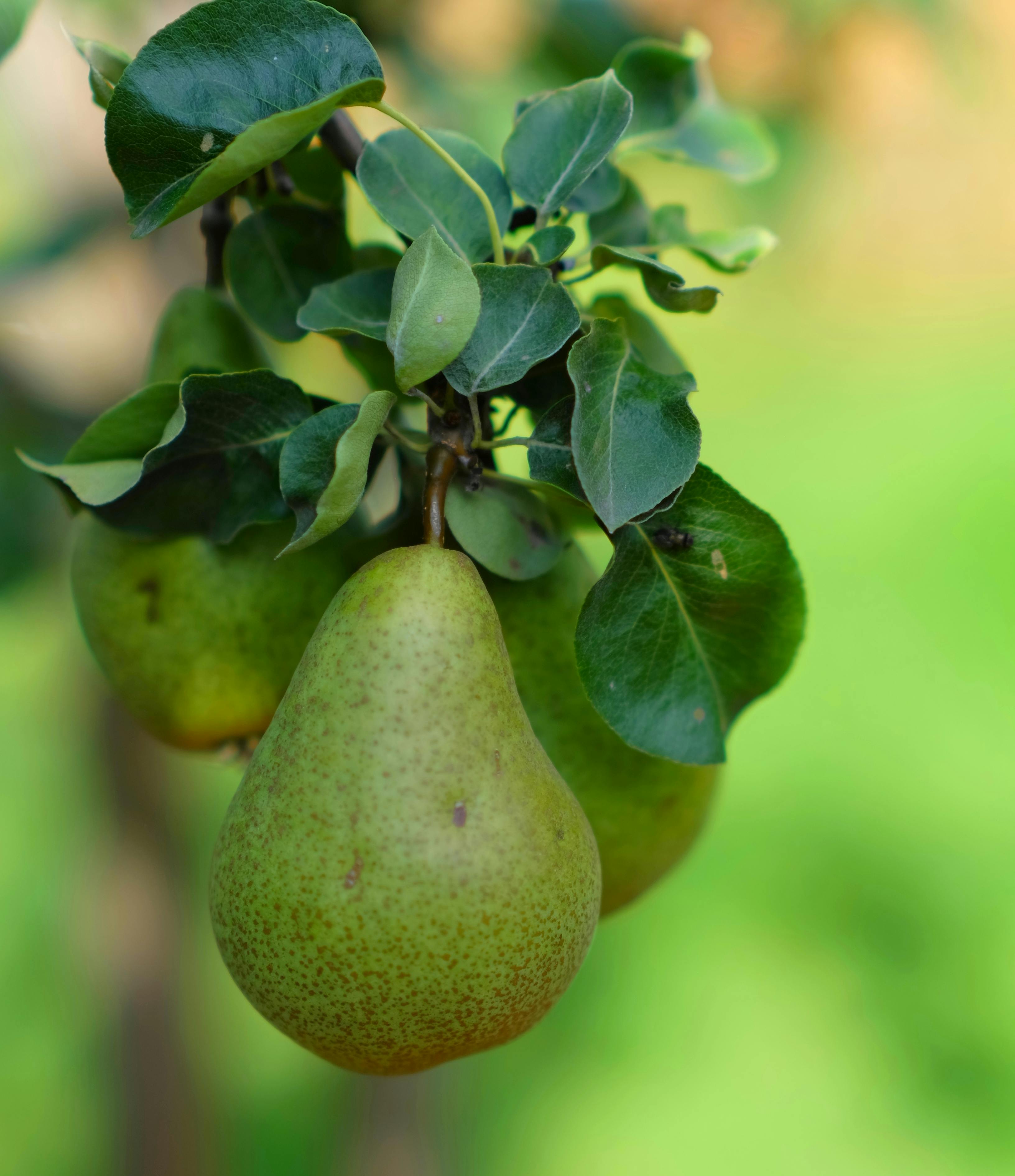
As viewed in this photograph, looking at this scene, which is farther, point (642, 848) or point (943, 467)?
point (943, 467)

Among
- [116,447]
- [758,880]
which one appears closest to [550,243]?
[116,447]

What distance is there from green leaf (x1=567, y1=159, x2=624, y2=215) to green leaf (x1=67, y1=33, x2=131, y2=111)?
28cm

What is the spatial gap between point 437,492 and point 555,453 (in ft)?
0.22

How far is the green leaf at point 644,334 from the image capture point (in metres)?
0.71

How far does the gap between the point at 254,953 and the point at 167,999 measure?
4.22 ft

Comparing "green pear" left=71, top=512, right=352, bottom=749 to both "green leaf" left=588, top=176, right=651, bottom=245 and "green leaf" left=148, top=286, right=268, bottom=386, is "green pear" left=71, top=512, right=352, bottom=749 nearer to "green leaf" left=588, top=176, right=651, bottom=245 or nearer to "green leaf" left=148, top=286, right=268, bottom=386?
"green leaf" left=148, top=286, right=268, bottom=386

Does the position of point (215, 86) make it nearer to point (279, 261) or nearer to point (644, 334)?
point (279, 261)

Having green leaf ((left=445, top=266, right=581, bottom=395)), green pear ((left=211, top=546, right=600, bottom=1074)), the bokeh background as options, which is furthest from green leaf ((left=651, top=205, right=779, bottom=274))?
the bokeh background

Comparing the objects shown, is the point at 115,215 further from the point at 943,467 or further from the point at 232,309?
the point at 943,467

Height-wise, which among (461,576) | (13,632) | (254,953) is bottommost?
(13,632)

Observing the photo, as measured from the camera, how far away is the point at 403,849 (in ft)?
1.58

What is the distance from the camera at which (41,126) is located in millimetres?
1406

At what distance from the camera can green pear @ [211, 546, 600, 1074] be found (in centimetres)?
48

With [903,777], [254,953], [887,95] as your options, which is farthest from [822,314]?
[254,953]
